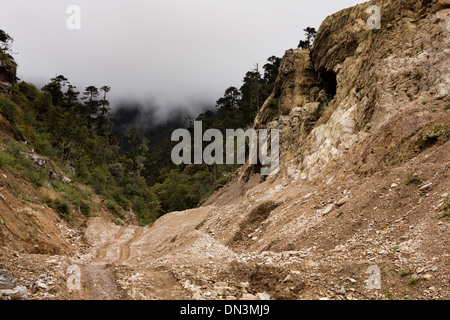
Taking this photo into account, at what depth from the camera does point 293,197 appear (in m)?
16.3

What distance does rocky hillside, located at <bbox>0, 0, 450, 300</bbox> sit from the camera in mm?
7430

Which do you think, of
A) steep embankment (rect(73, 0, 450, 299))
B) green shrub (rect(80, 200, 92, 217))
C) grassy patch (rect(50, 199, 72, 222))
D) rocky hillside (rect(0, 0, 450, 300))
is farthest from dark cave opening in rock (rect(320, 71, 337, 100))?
green shrub (rect(80, 200, 92, 217))

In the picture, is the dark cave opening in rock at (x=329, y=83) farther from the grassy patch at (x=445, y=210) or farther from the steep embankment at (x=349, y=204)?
the grassy patch at (x=445, y=210)

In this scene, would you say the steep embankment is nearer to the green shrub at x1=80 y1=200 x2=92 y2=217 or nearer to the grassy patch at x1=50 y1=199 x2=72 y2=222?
the grassy patch at x1=50 y1=199 x2=72 y2=222

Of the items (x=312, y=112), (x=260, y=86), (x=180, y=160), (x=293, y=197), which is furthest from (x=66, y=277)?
(x=180, y=160)

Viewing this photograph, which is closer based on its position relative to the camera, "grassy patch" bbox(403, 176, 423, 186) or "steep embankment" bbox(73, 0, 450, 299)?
"steep embankment" bbox(73, 0, 450, 299)

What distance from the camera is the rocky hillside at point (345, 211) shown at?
24.4ft

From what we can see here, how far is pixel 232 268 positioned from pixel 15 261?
633cm

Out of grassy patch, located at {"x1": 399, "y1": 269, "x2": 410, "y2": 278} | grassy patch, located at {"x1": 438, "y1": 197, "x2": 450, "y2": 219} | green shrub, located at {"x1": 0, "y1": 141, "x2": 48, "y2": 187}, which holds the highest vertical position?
green shrub, located at {"x1": 0, "y1": 141, "x2": 48, "y2": 187}

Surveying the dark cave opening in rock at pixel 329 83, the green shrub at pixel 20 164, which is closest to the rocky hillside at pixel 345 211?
the dark cave opening in rock at pixel 329 83

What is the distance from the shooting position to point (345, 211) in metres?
10.9

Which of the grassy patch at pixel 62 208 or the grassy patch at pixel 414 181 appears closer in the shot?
the grassy patch at pixel 414 181
